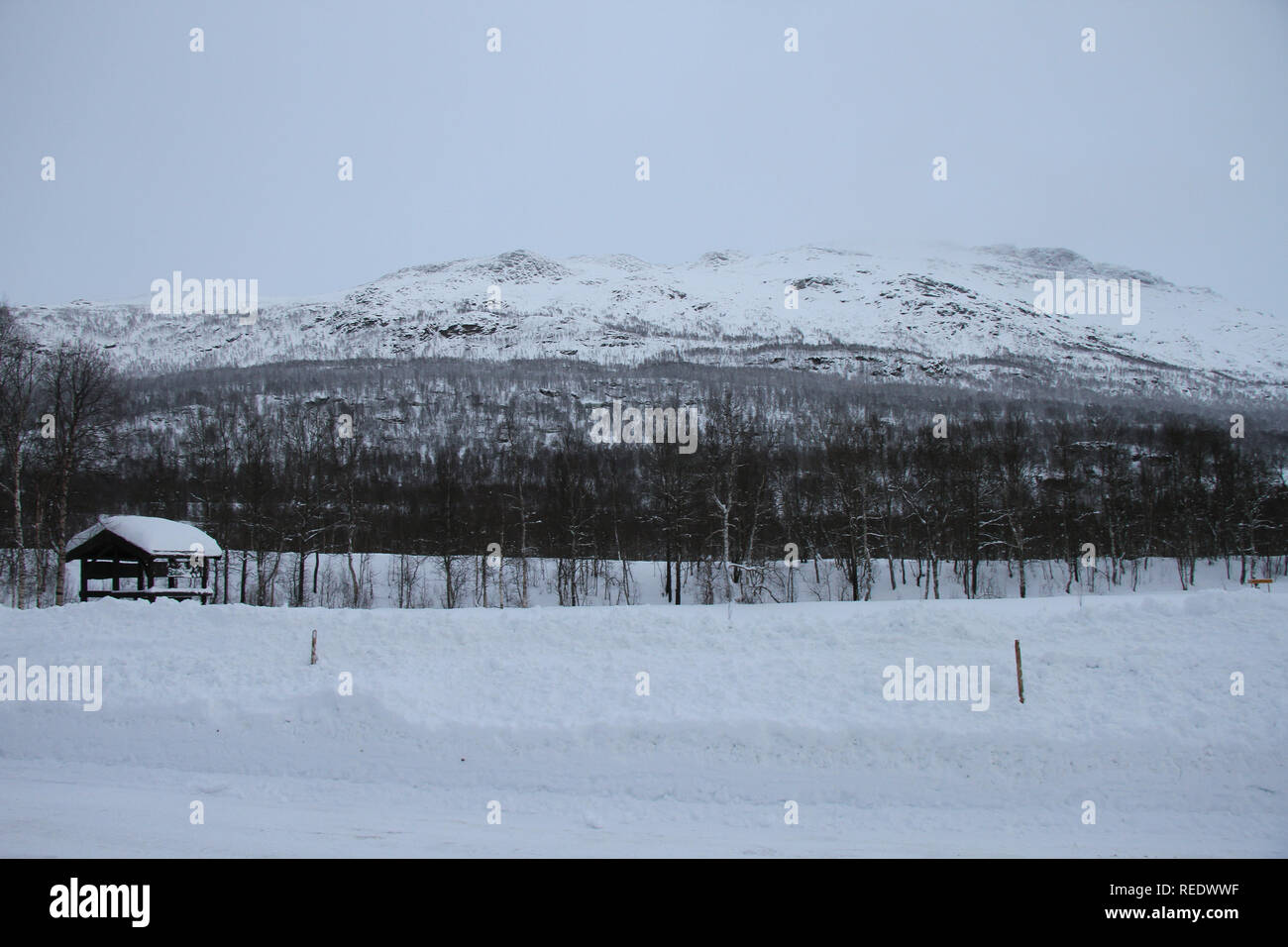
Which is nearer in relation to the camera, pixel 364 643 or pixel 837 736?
pixel 837 736

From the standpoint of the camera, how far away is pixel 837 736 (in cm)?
1299

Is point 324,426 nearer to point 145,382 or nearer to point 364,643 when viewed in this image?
point 364,643

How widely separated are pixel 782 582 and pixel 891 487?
38.6 ft

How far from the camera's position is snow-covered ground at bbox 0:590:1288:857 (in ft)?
33.3

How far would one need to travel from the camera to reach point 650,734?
43.7ft

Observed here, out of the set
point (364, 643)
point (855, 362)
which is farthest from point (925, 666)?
point (855, 362)

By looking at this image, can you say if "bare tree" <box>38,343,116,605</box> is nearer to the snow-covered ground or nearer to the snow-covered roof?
the snow-covered roof

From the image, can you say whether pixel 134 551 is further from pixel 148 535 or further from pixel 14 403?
pixel 14 403

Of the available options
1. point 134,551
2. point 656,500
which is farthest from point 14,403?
point 656,500

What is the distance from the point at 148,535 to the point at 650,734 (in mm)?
20943

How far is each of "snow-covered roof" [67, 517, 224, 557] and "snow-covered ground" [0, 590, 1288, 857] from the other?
14.7 feet

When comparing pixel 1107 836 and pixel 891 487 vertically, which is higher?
pixel 891 487

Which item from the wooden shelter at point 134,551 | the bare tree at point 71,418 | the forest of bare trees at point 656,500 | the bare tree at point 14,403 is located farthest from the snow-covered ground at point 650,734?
the forest of bare trees at point 656,500

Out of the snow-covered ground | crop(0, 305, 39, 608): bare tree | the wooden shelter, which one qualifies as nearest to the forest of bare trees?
crop(0, 305, 39, 608): bare tree
